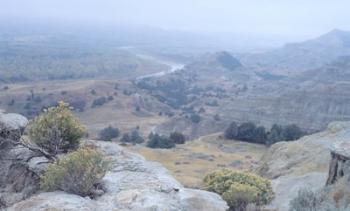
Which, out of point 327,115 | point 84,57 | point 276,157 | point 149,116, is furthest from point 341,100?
point 84,57

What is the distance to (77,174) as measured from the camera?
37.7 ft

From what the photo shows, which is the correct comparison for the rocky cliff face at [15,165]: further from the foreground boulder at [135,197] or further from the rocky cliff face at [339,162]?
the rocky cliff face at [339,162]

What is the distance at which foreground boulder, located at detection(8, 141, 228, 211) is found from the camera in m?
10.3

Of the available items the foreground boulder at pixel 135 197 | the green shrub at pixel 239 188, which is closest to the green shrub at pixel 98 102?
the green shrub at pixel 239 188

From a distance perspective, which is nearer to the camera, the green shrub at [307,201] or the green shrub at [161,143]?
the green shrub at [307,201]

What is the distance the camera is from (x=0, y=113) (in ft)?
50.6

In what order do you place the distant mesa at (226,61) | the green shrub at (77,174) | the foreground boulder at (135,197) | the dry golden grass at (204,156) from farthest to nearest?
the distant mesa at (226,61) → the dry golden grass at (204,156) → the green shrub at (77,174) → the foreground boulder at (135,197)

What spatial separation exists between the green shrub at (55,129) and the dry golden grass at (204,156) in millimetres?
21945

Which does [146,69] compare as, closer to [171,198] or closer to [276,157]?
[276,157]

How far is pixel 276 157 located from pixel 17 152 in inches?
766

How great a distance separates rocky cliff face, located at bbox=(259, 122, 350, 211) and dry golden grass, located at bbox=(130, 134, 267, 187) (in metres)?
7.10

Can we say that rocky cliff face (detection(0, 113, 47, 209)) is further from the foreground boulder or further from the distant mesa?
the distant mesa

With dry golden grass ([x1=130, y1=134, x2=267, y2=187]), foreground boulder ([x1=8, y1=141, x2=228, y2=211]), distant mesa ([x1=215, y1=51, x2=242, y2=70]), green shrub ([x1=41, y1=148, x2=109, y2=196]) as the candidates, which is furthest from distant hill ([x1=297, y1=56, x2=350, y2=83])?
green shrub ([x1=41, y1=148, x2=109, y2=196])

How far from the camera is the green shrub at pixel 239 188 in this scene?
15211 millimetres
